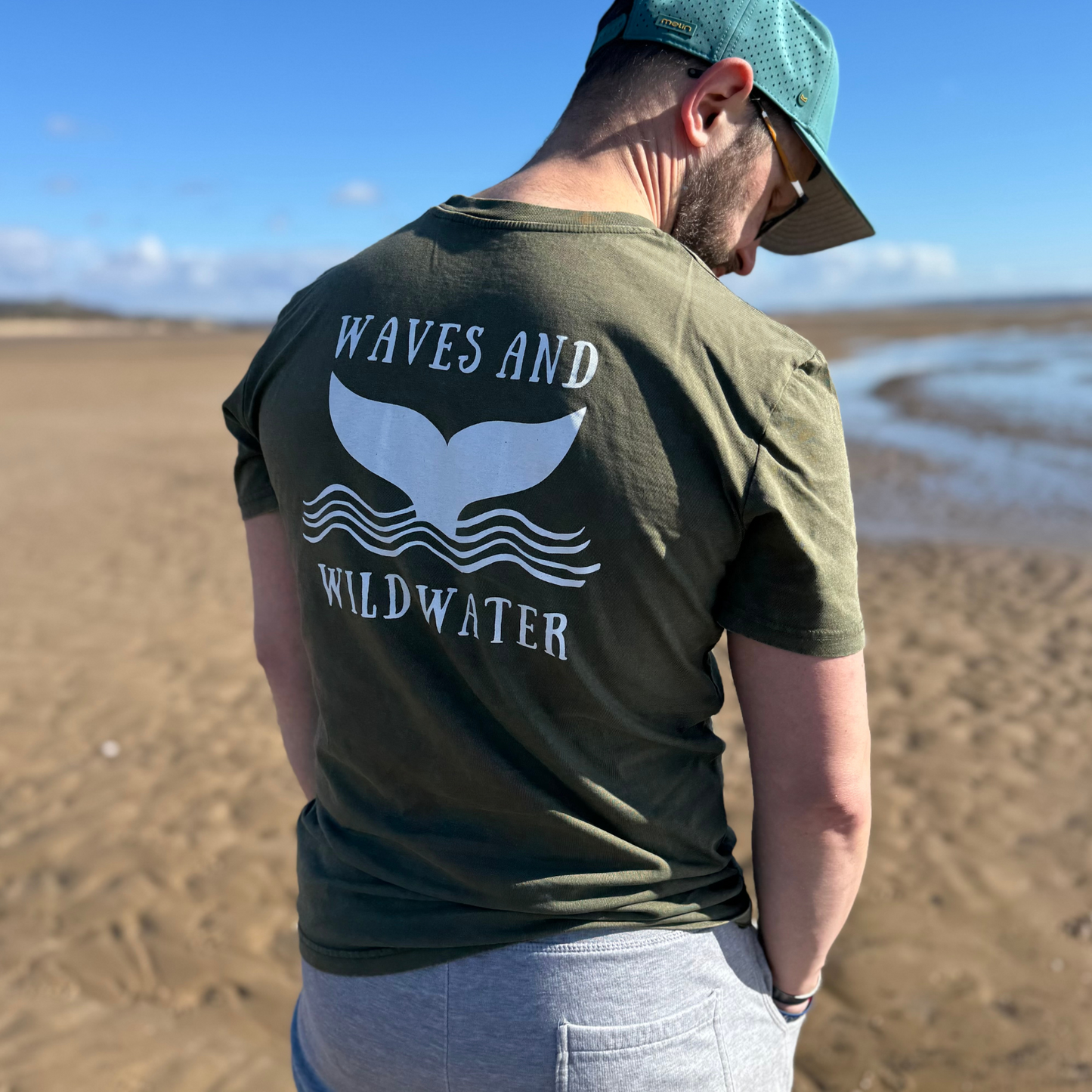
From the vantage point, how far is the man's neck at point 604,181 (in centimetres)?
112

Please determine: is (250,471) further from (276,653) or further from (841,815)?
(841,815)

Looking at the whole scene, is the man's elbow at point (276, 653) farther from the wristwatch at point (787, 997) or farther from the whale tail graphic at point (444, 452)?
the wristwatch at point (787, 997)

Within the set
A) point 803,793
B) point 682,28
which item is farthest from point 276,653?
point 682,28

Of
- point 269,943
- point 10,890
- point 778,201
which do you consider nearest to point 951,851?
point 269,943

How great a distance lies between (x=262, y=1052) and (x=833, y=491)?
9.00ft

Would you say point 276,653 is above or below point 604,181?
below

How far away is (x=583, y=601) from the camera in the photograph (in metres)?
1.02

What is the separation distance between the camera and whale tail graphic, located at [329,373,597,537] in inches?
39.8

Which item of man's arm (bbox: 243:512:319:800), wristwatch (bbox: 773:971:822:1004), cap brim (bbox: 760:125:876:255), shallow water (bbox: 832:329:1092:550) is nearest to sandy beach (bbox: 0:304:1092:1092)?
shallow water (bbox: 832:329:1092:550)

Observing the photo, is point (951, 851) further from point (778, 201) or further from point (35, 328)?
point (35, 328)

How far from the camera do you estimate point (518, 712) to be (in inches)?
41.9

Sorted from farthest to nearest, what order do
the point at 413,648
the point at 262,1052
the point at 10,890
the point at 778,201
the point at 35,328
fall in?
the point at 35,328, the point at 10,890, the point at 262,1052, the point at 778,201, the point at 413,648

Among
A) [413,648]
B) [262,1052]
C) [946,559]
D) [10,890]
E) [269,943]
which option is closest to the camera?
[413,648]

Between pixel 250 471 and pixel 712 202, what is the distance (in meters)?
0.80
